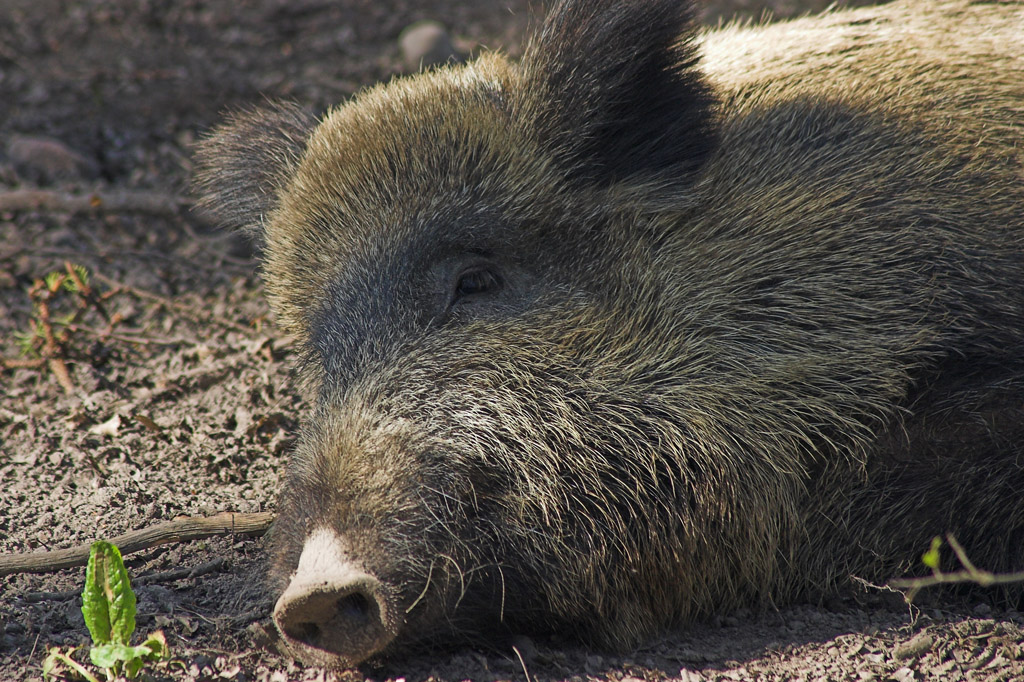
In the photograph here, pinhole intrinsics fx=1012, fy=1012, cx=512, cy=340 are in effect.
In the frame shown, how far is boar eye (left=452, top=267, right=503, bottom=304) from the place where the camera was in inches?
124

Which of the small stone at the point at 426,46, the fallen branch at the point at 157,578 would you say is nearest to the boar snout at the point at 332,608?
the fallen branch at the point at 157,578

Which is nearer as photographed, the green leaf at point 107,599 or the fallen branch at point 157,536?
the green leaf at point 107,599

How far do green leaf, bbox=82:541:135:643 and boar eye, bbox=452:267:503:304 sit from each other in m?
1.24

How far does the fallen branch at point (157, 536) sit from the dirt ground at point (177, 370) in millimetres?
41

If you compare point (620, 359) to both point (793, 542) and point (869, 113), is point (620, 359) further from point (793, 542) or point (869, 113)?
point (869, 113)

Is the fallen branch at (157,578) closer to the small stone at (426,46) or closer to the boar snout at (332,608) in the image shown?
the boar snout at (332,608)

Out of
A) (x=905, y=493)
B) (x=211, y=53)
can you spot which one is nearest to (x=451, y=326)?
(x=905, y=493)

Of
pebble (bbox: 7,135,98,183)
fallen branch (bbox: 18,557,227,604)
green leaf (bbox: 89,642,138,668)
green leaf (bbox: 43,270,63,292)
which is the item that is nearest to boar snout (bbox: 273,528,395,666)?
green leaf (bbox: 89,642,138,668)

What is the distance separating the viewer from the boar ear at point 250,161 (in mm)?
3867

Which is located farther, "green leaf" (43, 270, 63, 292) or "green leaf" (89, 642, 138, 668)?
"green leaf" (43, 270, 63, 292)

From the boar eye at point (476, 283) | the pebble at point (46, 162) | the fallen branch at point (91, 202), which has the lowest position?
the boar eye at point (476, 283)

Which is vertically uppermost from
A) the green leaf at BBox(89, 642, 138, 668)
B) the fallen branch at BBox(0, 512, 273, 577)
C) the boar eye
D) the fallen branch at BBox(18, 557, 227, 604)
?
the boar eye

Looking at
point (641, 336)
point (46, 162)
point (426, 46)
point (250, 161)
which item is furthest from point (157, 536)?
point (426, 46)

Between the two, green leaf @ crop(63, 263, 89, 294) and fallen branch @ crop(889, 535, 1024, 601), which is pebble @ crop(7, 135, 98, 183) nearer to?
green leaf @ crop(63, 263, 89, 294)
